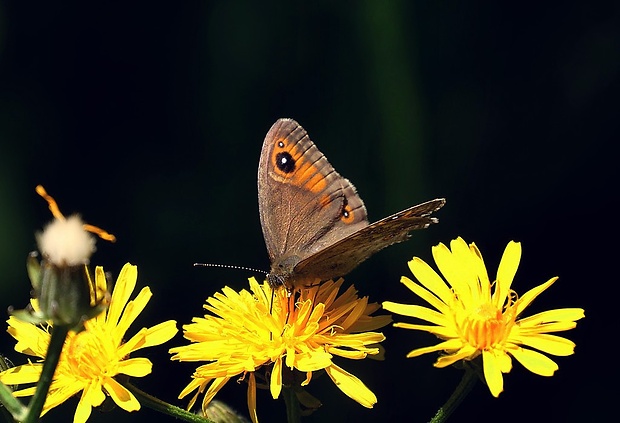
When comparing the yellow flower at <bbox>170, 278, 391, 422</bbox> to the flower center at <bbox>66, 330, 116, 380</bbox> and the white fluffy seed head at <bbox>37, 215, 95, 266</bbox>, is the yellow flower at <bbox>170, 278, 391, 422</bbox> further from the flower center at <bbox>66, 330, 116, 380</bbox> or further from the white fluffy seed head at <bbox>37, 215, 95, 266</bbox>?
the white fluffy seed head at <bbox>37, 215, 95, 266</bbox>

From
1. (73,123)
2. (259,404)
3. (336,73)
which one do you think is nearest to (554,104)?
(336,73)

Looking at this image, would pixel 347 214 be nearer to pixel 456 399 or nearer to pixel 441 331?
pixel 441 331

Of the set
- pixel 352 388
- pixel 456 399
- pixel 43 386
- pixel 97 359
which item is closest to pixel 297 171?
pixel 352 388

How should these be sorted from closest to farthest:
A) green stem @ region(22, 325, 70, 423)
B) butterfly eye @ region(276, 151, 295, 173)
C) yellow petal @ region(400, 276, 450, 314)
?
1. green stem @ region(22, 325, 70, 423)
2. yellow petal @ region(400, 276, 450, 314)
3. butterfly eye @ region(276, 151, 295, 173)

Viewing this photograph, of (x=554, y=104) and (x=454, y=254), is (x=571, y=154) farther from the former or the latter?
(x=454, y=254)

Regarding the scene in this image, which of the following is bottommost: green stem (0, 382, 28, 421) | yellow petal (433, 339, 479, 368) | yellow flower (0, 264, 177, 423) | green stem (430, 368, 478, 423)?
green stem (430, 368, 478, 423)

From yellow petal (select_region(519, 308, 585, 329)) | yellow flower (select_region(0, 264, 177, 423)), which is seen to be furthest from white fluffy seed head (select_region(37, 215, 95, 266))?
yellow petal (select_region(519, 308, 585, 329))

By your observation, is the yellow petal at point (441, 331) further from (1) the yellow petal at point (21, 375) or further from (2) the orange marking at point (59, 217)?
(1) the yellow petal at point (21, 375)
